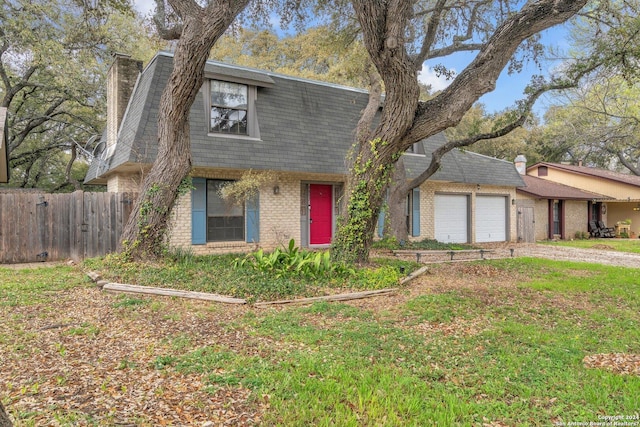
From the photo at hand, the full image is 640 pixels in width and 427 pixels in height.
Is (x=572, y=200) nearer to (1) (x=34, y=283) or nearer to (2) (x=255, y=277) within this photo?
(2) (x=255, y=277)

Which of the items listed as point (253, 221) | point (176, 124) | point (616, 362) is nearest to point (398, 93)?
point (176, 124)

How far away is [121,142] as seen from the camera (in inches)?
399

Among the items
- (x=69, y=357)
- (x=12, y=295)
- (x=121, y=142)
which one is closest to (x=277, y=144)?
(x=121, y=142)

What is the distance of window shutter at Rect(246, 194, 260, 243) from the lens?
37.9 ft

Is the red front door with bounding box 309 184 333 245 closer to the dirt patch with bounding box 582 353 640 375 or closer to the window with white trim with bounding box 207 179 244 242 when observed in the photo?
the window with white trim with bounding box 207 179 244 242

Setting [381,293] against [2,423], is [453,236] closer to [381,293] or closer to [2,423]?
[381,293]

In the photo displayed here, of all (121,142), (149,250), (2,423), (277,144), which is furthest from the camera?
(277,144)

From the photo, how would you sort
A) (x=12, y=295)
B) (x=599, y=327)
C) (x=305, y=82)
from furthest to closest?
(x=305, y=82) < (x=12, y=295) < (x=599, y=327)

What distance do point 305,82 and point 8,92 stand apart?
1354 cm

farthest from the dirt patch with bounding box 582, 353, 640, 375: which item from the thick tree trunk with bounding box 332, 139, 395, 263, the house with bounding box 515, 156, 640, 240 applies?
the house with bounding box 515, 156, 640, 240

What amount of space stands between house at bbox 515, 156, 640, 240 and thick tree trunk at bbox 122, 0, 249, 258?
53.5 feet

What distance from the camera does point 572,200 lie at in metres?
21.0

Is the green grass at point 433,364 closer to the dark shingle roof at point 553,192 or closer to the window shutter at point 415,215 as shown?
the window shutter at point 415,215

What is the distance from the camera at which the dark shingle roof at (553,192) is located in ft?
63.1
